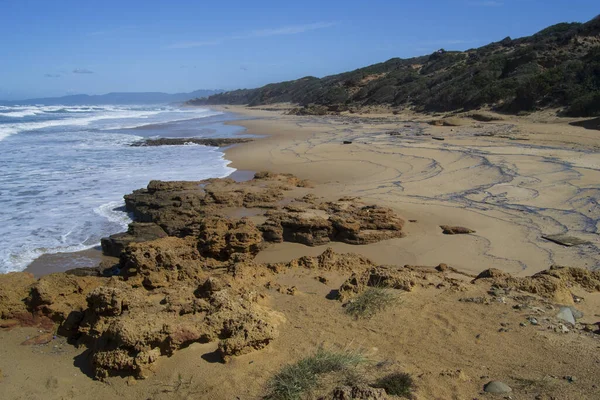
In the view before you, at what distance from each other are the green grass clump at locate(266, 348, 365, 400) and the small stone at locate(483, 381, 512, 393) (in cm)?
100

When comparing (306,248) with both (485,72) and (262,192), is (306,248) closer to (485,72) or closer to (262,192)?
(262,192)

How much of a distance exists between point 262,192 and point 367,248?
3.81 metres

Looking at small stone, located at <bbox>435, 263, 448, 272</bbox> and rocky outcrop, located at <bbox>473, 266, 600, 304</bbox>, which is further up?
rocky outcrop, located at <bbox>473, 266, 600, 304</bbox>

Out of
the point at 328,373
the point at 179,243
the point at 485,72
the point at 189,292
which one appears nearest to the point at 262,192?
the point at 179,243

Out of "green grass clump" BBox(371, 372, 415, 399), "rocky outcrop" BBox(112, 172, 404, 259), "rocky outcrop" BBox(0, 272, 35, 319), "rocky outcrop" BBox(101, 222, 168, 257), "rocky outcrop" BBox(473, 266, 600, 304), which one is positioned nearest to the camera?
"green grass clump" BBox(371, 372, 415, 399)

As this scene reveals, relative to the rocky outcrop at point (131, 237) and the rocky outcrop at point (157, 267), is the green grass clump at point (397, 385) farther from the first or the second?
the rocky outcrop at point (131, 237)

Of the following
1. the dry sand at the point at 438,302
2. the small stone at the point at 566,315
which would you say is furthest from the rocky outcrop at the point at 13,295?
the small stone at the point at 566,315

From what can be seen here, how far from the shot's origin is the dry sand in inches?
155

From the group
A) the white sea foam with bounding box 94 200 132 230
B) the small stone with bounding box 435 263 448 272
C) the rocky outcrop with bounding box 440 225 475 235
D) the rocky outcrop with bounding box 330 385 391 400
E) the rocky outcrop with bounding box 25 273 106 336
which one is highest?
the rocky outcrop with bounding box 330 385 391 400

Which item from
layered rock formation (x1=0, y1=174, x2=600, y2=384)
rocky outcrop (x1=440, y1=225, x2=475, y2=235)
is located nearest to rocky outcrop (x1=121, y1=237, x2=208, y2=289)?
layered rock formation (x1=0, y1=174, x2=600, y2=384)

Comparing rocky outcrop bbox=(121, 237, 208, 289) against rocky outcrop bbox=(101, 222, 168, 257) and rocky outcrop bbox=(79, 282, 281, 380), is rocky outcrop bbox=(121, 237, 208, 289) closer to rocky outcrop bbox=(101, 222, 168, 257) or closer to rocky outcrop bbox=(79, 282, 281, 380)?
rocky outcrop bbox=(79, 282, 281, 380)

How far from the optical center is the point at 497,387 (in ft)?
11.9

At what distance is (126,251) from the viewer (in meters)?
6.48

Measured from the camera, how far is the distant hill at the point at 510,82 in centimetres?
2425
